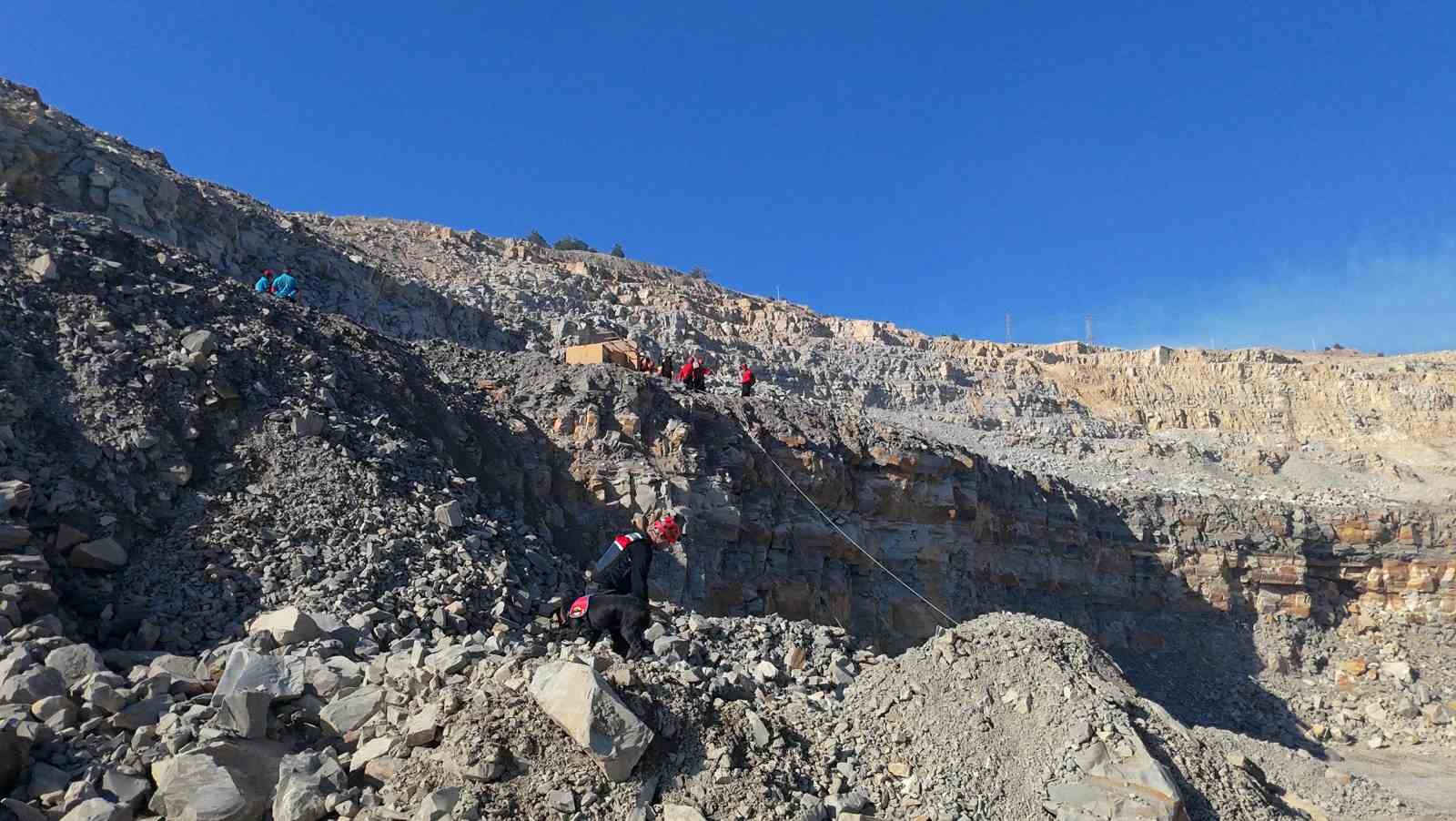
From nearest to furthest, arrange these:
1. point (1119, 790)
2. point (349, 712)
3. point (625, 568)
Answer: point (349, 712) → point (1119, 790) → point (625, 568)

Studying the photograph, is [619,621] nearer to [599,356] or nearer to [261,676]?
[261,676]

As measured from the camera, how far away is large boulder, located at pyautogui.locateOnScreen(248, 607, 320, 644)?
5.68 metres

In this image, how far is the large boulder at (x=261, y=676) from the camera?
4.82 metres

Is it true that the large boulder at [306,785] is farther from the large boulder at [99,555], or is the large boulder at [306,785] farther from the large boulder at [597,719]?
the large boulder at [99,555]

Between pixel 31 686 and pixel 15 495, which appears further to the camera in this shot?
pixel 15 495

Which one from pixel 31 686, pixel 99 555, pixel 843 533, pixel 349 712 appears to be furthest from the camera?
pixel 843 533

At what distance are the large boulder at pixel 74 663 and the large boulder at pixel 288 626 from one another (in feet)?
3.02

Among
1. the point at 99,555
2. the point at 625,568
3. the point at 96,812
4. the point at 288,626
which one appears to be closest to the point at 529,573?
the point at 625,568

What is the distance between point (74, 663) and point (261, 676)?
1102mm


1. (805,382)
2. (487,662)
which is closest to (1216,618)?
(805,382)

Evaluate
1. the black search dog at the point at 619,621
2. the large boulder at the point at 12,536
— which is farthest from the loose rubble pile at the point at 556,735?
the large boulder at the point at 12,536

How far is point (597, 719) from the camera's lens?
14.8 feet

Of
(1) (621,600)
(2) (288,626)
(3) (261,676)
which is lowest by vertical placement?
(3) (261,676)

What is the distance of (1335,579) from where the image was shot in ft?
75.2
